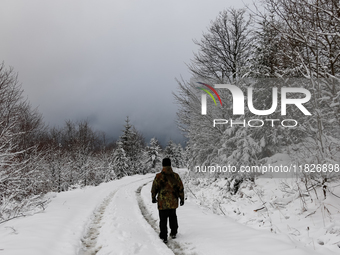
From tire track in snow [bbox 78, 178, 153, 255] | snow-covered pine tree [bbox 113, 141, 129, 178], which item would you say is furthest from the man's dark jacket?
snow-covered pine tree [bbox 113, 141, 129, 178]

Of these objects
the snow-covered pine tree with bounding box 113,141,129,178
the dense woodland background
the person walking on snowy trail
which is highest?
the dense woodland background

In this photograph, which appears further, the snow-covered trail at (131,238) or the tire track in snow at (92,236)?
the tire track in snow at (92,236)

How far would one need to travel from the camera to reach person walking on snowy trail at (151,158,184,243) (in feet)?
17.7

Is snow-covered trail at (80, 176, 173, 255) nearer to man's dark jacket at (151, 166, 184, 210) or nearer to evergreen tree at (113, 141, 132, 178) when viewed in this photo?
man's dark jacket at (151, 166, 184, 210)

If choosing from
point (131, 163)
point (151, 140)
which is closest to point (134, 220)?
point (131, 163)

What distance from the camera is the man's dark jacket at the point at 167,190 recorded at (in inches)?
214

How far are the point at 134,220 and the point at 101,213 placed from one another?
228 cm

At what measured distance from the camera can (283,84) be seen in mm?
8680

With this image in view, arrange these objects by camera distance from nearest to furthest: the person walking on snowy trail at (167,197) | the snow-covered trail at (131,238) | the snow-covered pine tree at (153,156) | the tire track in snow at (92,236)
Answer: the snow-covered trail at (131,238) → the tire track in snow at (92,236) → the person walking on snowy trail at (167,197) → the snow-covered pine tree at (153,156)
